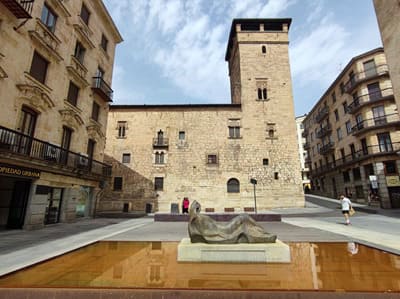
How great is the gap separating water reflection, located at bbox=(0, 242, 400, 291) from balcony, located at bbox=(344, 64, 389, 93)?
25314 millimetres

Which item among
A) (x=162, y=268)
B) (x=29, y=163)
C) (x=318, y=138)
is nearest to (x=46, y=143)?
(x=29, y=163)

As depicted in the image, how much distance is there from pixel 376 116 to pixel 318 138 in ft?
42.1

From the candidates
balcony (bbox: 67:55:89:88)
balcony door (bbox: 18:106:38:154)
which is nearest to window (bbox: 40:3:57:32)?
balcony (bbox: 67:55:89:88)

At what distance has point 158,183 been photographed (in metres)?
22.8

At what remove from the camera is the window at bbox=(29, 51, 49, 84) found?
10.4 metres

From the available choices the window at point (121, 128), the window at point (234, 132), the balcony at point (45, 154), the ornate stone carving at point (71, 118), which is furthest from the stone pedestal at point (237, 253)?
the window at point (121, 128)

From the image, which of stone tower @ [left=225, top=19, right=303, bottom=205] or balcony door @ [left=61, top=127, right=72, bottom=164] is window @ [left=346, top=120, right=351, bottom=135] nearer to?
stone tower @ [left=225, top=19, right=303, bottom=205]

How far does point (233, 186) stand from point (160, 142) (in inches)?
374

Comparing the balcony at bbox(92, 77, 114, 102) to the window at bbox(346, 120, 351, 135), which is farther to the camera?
the window at bbox(346, 120, 351, 135)

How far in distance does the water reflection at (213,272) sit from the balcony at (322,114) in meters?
31.8

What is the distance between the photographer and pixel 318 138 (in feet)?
117

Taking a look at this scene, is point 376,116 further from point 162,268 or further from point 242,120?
point 162,268

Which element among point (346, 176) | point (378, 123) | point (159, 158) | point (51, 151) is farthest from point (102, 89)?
point (346, 176)

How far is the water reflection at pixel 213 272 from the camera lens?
137 inches
